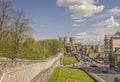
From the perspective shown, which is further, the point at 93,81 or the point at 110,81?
the point at 110,81

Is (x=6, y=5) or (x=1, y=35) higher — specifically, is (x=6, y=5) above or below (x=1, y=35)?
above

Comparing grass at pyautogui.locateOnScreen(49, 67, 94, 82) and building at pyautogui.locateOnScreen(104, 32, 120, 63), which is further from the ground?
building at pyautogui.locateOnScreen(104, 32, 120, 63)

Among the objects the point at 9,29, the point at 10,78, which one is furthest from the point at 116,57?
the point at 10,78

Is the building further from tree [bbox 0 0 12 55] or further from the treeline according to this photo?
tree [bbox 0 0 12 55]

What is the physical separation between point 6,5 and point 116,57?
91616mm

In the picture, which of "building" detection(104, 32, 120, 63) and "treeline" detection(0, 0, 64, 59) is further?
"building" detection(104, 32, 120, 63)

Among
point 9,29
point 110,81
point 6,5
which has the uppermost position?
point 6,5

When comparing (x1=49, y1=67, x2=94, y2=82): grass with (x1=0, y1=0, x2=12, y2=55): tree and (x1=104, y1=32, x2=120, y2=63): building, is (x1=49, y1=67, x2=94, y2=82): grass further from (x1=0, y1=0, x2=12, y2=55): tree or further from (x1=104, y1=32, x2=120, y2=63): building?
(x1=104, y1=32, x2=120, y2=63): building

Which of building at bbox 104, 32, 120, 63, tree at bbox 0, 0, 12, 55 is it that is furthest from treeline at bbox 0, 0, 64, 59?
building at bbox 104, 32, 120, 63

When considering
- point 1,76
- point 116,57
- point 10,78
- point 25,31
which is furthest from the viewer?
point 116,57

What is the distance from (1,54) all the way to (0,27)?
3657mm

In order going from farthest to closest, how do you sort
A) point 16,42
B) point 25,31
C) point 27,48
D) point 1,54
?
1. point 27,48
2. point 25,31
3. point 16,42
4. point 1,54

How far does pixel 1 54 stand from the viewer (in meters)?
42.9

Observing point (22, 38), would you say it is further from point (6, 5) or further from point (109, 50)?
point (109, 50)
